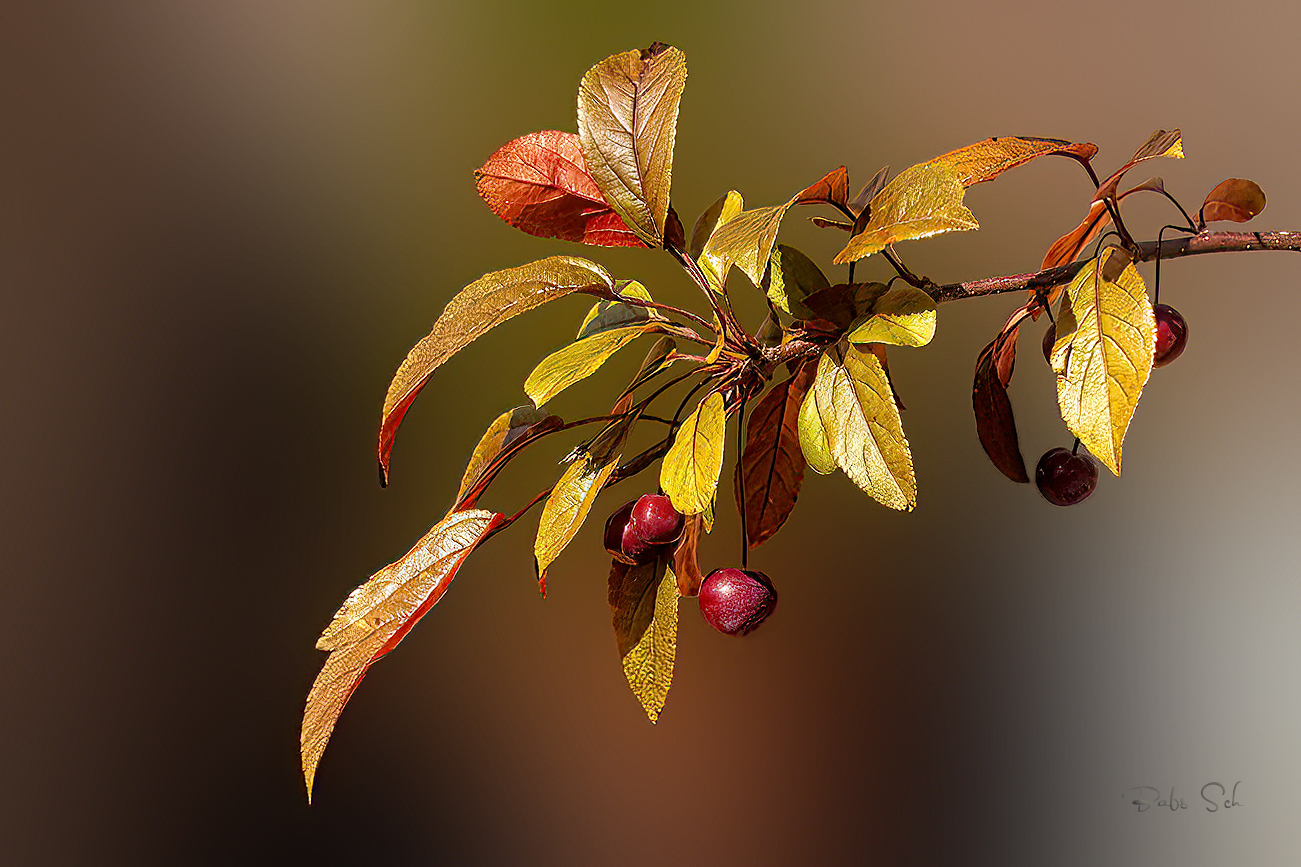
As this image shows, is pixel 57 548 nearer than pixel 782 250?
No

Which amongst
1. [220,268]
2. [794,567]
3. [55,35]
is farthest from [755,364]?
[55,35]

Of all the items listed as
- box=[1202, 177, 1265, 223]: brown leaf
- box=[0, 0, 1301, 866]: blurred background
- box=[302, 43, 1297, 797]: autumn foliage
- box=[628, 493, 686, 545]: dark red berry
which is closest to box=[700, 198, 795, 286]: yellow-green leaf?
box=[302, 43, 1297, 797]: autumn foliage

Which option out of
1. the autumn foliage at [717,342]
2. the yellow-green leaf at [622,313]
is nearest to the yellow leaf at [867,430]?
the autumn foliage at [717,342]

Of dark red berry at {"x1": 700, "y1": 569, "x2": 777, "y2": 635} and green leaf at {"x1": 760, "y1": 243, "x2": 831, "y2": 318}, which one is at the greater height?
green leaf at {"x1": 760, "y1": 243, "x2": 831, "y2": 318}

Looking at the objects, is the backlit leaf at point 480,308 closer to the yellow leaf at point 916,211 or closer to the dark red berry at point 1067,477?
the yellow leaf at point 916,211

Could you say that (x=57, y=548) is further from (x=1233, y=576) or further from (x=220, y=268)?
(x=1233, y=576)

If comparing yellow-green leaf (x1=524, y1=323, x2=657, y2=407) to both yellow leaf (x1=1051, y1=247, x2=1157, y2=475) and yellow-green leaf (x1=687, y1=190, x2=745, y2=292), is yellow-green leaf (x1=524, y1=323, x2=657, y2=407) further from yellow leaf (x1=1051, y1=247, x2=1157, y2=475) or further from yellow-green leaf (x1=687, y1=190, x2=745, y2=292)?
yellow leaf (x1=1051, y1=247, x2=1157, y2=475)
